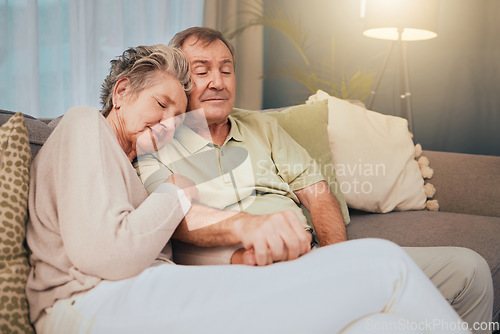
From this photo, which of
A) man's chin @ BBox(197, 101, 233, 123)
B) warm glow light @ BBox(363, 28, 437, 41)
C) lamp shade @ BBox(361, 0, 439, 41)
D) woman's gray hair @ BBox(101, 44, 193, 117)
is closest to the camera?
woman's gray hair @ BBox(101, 44, 193, 117)

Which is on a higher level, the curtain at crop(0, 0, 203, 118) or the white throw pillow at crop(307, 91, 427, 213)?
Result: the curtain at crop(0, 0, 203, 118)

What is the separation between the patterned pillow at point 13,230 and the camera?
0.88 meters

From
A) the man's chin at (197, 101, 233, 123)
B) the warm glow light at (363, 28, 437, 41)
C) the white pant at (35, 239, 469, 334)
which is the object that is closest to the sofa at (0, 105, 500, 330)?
the man's chin at (197, 101, 233, 123)

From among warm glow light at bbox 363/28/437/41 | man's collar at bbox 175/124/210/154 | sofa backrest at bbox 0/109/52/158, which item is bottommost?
man's collar at bbox 175/124/210/154

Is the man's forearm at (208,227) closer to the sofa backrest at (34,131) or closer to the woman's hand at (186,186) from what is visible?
the woman's hand at (186,186)

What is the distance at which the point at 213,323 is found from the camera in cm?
82

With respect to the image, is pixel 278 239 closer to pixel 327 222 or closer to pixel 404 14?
pixel 327 222

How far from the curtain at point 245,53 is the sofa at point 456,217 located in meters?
1.77

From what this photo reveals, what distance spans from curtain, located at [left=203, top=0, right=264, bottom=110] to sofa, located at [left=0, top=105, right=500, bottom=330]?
69.7 inches

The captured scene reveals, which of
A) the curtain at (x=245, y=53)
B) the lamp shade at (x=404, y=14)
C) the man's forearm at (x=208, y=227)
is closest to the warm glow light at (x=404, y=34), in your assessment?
the lamp shade at (x=404, y=14)

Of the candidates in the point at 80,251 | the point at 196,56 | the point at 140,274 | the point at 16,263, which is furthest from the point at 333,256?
the point at 196,56

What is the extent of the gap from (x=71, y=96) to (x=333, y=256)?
1892mm

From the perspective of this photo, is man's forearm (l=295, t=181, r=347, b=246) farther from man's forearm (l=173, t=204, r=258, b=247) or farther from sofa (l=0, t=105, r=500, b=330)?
man's forearm (l=173, t=204, r=258, b=247)

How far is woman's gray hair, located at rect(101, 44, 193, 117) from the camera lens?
49.9 inches
